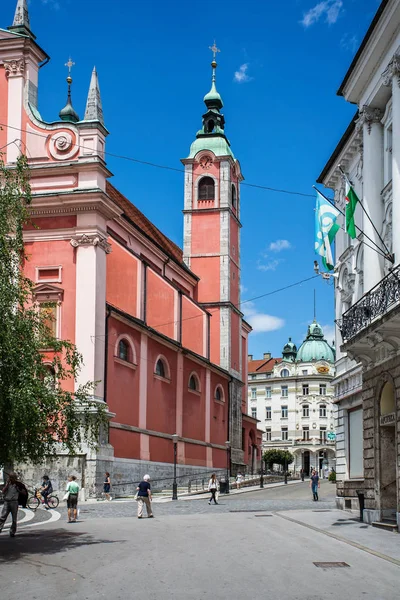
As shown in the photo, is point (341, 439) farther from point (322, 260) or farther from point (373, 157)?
point (373, 157)

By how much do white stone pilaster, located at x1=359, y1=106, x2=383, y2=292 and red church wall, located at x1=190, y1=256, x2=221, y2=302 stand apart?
115 feet

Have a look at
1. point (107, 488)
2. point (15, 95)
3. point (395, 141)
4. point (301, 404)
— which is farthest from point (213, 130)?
point (301, 404)

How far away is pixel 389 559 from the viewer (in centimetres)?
1417

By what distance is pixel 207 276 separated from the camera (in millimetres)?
58531

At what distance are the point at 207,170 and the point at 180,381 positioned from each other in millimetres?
19617

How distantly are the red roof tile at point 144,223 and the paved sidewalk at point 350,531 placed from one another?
24.8 meters

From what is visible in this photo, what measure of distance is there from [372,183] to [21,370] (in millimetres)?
Answer: 11663

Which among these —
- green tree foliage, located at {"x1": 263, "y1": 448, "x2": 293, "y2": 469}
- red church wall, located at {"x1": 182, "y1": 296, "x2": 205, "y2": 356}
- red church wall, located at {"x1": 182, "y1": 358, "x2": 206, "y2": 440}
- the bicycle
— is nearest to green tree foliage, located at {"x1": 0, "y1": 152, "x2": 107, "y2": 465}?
the bicycle

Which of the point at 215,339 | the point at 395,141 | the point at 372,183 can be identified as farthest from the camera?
the point at 215,339

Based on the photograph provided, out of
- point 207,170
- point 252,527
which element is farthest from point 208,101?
point 252,527

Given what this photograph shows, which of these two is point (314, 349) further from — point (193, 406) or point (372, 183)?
point (372, 183)

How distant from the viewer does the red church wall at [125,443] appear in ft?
118

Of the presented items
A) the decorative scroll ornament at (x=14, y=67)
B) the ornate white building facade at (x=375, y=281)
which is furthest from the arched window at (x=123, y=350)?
the ornate white building facade at (x=375, y=281)

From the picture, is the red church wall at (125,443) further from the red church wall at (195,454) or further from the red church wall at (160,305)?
the red church wall at (195,454)
